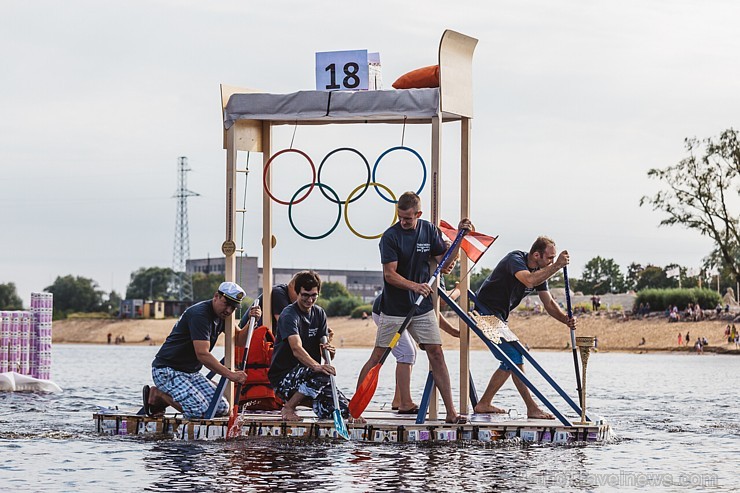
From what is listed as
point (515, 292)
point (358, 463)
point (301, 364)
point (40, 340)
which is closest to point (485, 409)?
point (515, 292)

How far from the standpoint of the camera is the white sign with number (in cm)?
1359

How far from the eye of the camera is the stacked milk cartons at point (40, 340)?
25.2 metres

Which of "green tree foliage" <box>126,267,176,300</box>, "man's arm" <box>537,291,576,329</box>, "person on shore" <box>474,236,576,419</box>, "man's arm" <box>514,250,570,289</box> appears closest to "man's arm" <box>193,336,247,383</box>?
"person on shore" <box>474,236,576,419</box>

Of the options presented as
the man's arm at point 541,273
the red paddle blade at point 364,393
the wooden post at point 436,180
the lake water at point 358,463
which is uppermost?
the wooden post at point 436,180

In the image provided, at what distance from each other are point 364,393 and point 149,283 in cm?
11925

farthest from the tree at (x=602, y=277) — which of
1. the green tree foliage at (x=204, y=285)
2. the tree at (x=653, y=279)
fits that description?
the green tree foliage at (x=204, y=285)

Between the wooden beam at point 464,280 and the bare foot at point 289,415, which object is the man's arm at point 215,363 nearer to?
the bare foot at point 289,415

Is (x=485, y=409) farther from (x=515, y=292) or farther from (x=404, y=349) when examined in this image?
(x=515, y=292)

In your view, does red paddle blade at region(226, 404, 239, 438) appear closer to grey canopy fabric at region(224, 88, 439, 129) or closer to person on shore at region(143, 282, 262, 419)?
person on shore at region(143, 282, 262, 419)

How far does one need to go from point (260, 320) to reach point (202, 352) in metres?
2.34

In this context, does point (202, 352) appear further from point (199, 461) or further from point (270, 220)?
point (270, 220)

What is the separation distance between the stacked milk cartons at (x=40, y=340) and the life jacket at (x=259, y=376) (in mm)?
12082

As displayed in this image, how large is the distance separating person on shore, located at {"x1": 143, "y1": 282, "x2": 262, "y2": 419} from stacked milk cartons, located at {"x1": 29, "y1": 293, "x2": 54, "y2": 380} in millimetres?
12528

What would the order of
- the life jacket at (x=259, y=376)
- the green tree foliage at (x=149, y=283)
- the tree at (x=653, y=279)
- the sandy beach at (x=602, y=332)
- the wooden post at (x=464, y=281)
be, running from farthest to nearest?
the green tree foliage at (x=149, y=283) < the tree at (x=653, y=279) < the sandy beach at (x=602, y=332) < the life jacket at (x=259, y=376) < the wooden post at (x=464, y=281)
